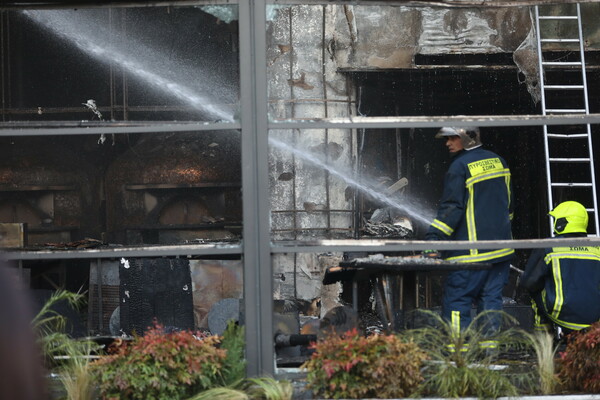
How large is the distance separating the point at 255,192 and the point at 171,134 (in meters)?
8.27

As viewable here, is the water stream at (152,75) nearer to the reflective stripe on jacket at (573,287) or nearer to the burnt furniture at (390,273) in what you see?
the burnt furniture at (390,273)

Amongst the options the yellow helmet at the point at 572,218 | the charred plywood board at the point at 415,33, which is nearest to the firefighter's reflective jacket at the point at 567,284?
the yellow helmet at the point at 572,218

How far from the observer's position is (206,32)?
44.1ft

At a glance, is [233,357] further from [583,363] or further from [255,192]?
[583,363]

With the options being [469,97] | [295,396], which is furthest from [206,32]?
[295,396]

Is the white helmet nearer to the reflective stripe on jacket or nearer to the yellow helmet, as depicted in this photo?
the yellow helmet

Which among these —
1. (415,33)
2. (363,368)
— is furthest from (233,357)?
(415,33)

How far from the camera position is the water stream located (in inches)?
495

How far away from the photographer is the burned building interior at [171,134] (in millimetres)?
12805

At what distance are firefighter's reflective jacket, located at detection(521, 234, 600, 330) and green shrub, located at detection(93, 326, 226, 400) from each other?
3.08 m

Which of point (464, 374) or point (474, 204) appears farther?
point (474, 204)

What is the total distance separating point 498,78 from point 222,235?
450 cm

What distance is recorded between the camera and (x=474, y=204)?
24.2 ft

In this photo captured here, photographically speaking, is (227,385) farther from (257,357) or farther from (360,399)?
(360,399)
